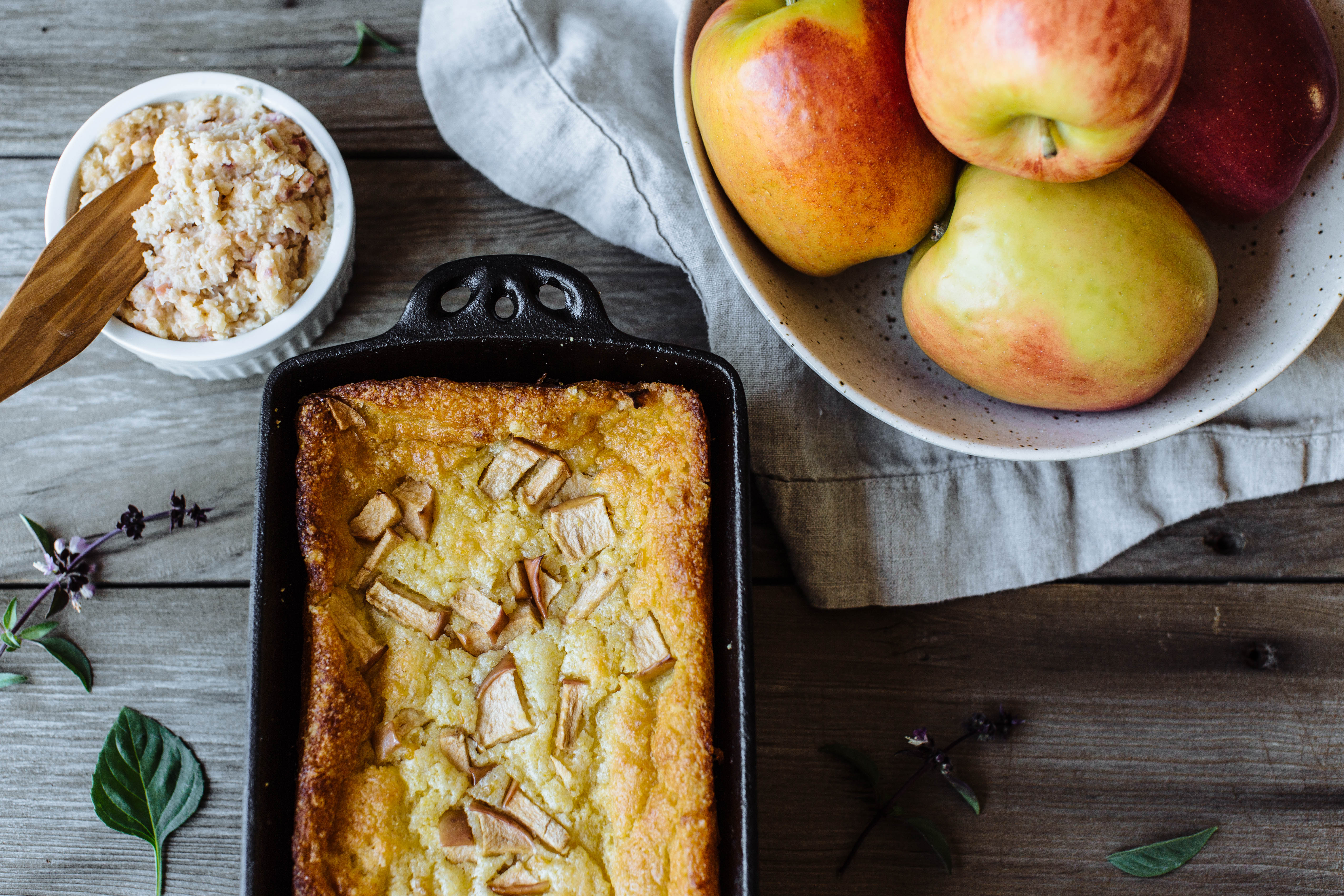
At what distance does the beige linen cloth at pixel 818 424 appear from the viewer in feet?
4.59

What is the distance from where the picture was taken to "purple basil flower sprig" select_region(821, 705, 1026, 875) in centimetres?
135

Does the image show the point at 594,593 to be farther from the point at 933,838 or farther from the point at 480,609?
the point at 933,838

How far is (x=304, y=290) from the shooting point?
130cm

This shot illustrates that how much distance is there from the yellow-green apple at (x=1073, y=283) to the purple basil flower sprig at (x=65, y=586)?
1.16 meters

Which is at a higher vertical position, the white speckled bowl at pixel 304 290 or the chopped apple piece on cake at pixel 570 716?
the white speckled bowl at pixel 304 290

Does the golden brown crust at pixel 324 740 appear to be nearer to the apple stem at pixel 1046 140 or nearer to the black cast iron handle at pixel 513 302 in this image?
the black cast iron handle at pixel 513 302

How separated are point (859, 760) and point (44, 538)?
128 cm

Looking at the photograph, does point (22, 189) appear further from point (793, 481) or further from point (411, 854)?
point (793, 481)

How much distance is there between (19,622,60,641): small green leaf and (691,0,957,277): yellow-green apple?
1.20 m

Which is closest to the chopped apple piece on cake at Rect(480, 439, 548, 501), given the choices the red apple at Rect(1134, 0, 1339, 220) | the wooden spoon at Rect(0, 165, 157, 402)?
the wooden spoon at Rect(0, 165, 157, 402)

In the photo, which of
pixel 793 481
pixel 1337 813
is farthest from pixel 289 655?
pixel 1337 813

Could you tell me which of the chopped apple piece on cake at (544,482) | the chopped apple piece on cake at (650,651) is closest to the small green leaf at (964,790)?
the chopped apple piece on cake at (650,651)

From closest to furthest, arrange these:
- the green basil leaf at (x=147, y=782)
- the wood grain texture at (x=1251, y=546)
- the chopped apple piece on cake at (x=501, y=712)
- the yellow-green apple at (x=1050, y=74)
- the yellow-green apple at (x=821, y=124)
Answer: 1. the yellow-green apple at (x=1050, y=74)
2. the yellow-green apple at (x=821, y=124)
3. the chopped apple piece on cake at (x=501, y=712)
4. the green basil leaf at (x=147, y=782)
5. the wood grain texture at (x=1251, y=546)

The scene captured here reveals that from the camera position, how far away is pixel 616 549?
123cm
